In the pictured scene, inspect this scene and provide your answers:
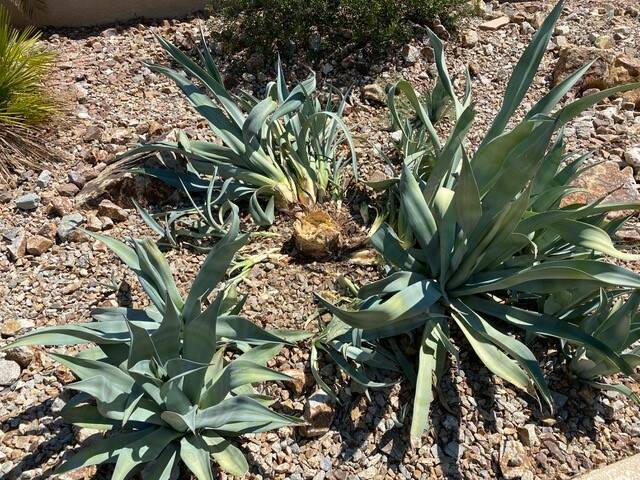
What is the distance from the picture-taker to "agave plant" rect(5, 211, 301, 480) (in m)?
1.91

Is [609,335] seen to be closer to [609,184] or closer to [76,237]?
[609,184]

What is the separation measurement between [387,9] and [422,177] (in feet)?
5.66

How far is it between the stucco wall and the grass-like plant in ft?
3.95

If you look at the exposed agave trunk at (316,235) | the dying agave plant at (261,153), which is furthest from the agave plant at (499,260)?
the dying agave plant at (261,153)

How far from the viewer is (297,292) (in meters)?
2.70

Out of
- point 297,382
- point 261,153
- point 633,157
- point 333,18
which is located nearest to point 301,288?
point 297,382

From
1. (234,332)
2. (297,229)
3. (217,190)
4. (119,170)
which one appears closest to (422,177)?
(297,229)

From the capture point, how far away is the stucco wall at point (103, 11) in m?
4.88

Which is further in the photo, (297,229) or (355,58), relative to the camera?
(355,58)

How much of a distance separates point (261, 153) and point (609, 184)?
1.78 metres

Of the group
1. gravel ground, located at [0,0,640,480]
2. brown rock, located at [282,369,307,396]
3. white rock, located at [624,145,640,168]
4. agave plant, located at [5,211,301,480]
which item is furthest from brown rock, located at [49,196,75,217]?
white rock, located at [624,145,640,168]

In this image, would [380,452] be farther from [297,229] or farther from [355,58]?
[355,58]

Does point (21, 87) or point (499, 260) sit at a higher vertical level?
point (21, 87)

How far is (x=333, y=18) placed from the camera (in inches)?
169
